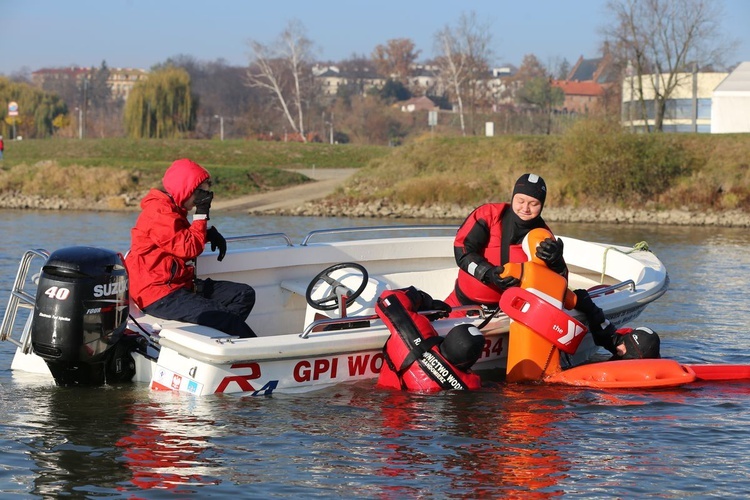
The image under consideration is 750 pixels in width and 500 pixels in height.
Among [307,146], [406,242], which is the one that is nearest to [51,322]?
[406,242]

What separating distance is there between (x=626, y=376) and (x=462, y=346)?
133cm

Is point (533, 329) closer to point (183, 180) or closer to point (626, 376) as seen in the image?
point (626, 376)

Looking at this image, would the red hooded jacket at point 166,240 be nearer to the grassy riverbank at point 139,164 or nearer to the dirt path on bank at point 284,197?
the dirt path on bank at point 284,197

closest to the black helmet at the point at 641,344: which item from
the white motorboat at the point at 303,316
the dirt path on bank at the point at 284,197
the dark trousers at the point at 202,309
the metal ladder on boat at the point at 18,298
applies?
the white motorboat at the point at 303,316

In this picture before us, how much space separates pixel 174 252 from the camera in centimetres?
664

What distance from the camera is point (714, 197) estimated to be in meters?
27.6

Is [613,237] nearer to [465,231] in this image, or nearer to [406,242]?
[406,242]

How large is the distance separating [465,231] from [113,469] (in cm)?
308

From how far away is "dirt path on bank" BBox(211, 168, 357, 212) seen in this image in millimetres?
31188

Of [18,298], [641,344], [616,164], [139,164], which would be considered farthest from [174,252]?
[139,164]

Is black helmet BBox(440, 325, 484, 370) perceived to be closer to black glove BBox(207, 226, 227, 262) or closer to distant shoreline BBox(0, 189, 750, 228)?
black glove BBox(207, 226, 227, 262)

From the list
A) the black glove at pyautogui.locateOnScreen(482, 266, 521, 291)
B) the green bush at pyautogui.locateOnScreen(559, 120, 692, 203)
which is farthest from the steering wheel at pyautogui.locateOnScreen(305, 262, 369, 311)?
the green bush at pyautogui.locateOnScreen(559, 120, 692, 203)

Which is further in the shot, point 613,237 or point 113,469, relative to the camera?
point 613,237

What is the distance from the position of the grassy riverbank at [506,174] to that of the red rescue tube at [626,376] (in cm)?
2109
